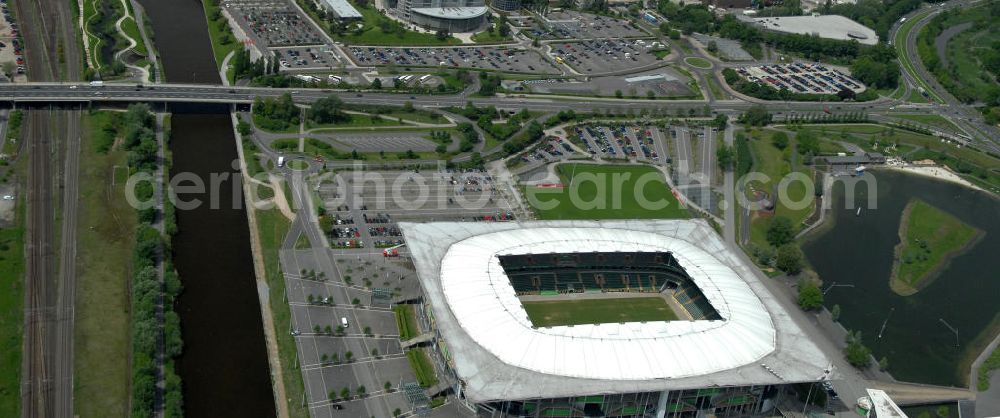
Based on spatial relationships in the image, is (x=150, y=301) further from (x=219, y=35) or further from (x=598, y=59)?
(x=598, y=59)

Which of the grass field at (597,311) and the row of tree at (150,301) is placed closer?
the row of tree at (150,301)

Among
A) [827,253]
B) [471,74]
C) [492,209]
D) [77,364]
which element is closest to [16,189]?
[77,364]

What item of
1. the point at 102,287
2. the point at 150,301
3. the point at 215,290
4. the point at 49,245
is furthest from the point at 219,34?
the point at 150,301

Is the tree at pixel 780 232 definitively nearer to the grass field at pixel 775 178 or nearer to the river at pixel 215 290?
the grass field at pixel 775 178

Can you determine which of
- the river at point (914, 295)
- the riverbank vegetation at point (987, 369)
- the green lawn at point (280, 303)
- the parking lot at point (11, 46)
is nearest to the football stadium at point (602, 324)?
the green lawn at point (280, 303)

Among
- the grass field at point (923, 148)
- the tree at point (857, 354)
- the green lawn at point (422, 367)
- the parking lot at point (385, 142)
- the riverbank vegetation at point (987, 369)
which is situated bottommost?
the parking lot at point (385, 142)

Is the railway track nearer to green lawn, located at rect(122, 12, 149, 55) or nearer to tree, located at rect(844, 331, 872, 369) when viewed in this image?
green lawn, located at rect(122, 12, 149, 55)
